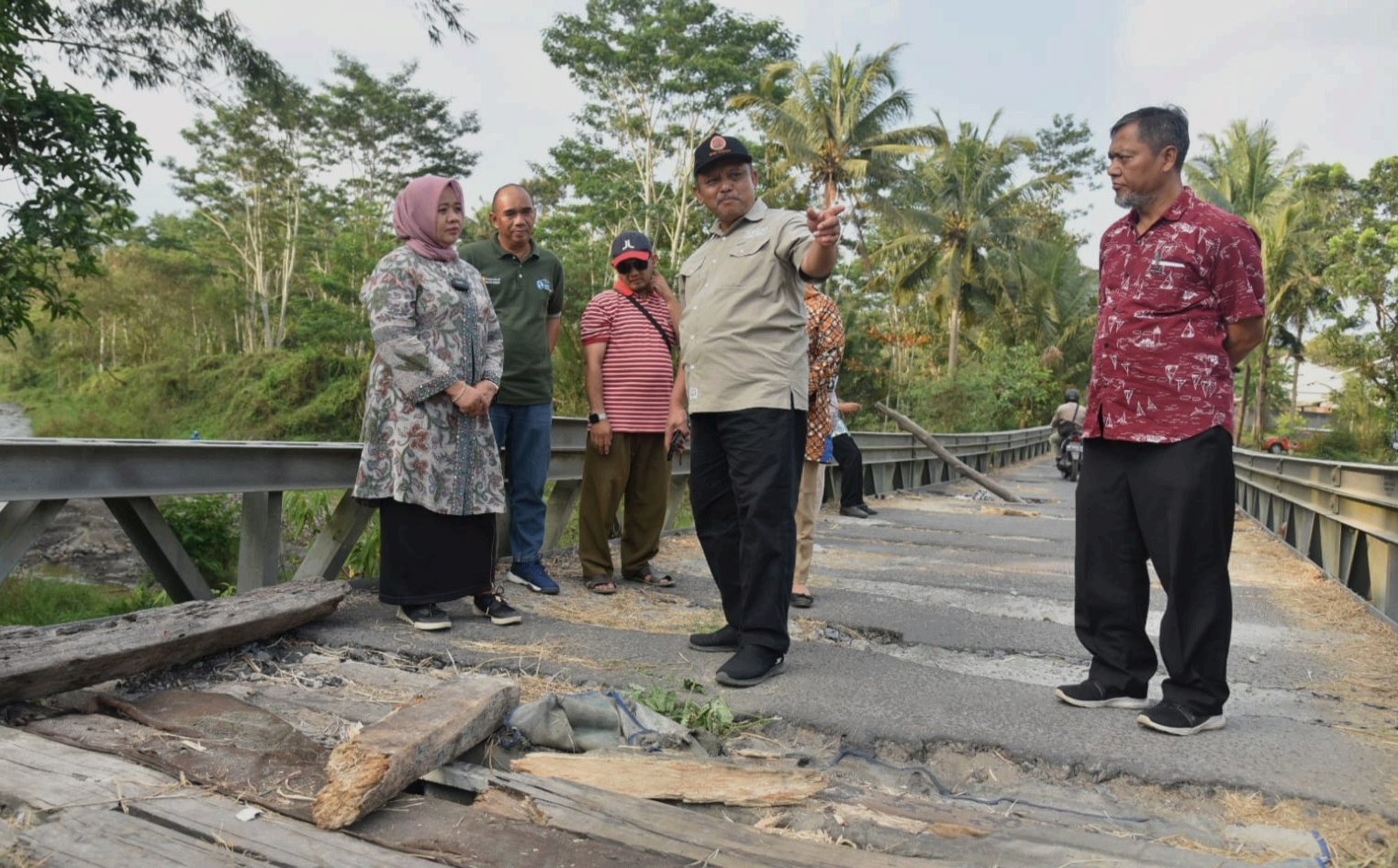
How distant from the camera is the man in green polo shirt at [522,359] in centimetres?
484

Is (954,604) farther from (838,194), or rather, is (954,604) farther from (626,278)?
(838,194)

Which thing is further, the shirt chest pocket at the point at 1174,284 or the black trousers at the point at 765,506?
the black trousers at the point at 765,506

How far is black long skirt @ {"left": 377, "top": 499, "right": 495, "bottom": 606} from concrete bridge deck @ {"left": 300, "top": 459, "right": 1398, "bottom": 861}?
0.15 metres

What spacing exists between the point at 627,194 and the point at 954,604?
97.3 feet

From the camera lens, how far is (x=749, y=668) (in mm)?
3420

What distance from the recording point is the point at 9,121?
6.49 metres

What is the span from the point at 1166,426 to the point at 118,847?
2919mm

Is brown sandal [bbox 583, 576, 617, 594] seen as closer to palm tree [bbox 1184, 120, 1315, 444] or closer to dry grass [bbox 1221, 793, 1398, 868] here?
dry grass [bbox 1221, 793, 1398, 868]

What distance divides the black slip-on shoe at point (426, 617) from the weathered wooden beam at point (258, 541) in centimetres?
70

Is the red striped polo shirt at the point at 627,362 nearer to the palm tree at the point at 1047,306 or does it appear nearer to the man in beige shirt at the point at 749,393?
the man in beige shirt at the point at 749,393

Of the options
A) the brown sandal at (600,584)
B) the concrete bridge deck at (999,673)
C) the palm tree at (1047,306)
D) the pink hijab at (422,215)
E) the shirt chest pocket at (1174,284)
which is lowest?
the concrete bridge deck at (999,673)

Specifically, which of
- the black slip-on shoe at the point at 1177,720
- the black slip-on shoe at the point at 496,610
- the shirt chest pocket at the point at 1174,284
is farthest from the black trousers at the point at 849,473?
the black slip-on shoe at the point at 1177,720

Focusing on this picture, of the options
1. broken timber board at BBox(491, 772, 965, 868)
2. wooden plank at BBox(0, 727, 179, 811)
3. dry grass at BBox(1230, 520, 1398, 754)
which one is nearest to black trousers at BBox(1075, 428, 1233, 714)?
dry grass at BBox(1230, 520, 1398, 754)

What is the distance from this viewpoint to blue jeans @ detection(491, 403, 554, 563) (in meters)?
4.95
